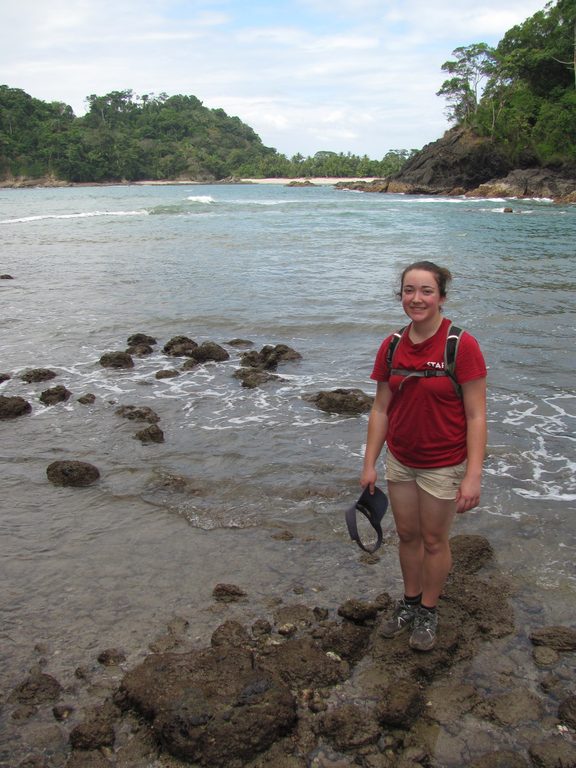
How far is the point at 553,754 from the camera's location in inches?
111

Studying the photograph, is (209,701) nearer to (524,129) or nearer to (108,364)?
(108,364)

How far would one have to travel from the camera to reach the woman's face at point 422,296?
10.3ft

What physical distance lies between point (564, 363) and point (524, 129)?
68302 mm

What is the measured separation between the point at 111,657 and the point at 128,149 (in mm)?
168197

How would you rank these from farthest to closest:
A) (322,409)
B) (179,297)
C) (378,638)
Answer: (179,297) < (322,409) < (378,638)

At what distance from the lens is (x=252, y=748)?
2844 millimetres

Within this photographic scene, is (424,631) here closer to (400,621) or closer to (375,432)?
(400,621)

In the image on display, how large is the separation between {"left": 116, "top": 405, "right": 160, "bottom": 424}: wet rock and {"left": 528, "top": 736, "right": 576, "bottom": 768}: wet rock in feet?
17.5

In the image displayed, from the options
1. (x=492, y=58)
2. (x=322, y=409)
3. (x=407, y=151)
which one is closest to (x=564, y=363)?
(x=322, y=409)

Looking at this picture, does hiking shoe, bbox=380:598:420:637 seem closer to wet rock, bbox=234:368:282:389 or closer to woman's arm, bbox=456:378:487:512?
woman's arm, bbox=456:378:487:512

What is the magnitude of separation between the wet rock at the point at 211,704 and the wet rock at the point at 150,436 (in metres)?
3.61

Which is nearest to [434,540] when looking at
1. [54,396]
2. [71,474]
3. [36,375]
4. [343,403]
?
[71,474]

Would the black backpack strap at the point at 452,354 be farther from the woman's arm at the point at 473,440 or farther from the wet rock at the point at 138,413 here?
the wet rock at the point at 138,413

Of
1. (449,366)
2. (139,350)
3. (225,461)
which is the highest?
(449,366)
